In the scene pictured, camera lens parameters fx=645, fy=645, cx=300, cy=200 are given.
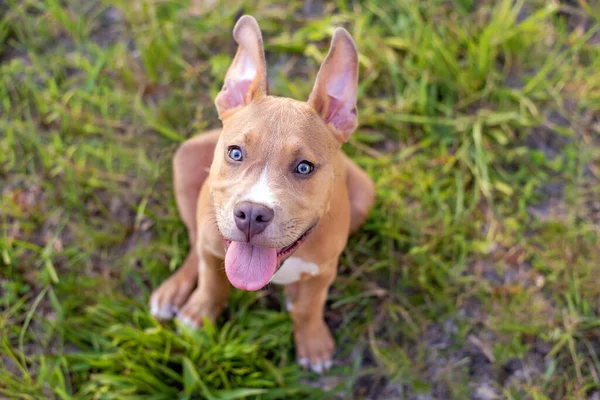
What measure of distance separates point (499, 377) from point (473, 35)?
105 inches

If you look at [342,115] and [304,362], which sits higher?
[342,115]

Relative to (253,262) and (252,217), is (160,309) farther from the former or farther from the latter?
(252,217)

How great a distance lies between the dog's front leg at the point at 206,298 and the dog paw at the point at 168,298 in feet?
0.21

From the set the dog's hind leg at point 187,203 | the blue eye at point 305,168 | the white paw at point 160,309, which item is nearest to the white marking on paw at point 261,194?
the blue eye at point 305,168

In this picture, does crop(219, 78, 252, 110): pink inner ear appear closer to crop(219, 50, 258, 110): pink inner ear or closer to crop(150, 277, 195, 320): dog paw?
crop(219, 50, 258, 110): pink inner ear

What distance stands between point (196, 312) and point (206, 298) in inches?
6.6

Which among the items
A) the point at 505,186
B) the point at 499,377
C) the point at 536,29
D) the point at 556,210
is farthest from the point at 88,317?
the point at 536,29

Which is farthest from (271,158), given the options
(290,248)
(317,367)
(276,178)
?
(317,367)

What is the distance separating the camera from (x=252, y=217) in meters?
2.85

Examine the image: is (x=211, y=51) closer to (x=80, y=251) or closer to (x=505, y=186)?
(x=80, y=251)

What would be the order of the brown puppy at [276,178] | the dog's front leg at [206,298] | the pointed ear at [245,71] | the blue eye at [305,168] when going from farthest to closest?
the dog's front leg at [206,298] < the pointed ear at [245,71] < the blue eye at [305,168] < the brown puppy at [276,178]

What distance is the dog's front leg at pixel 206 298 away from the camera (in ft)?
12.9

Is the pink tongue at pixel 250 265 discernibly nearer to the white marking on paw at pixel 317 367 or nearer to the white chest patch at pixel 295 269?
the white chest patch at pixel 295 269

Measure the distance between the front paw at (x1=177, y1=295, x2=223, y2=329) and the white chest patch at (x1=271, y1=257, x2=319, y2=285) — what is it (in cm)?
78
